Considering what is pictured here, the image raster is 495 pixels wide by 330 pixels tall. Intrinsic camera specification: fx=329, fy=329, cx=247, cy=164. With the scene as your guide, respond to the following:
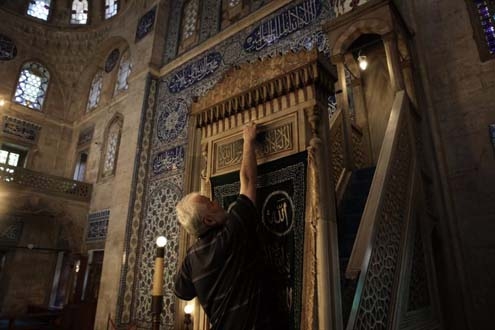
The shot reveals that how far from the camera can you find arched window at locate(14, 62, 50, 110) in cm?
897

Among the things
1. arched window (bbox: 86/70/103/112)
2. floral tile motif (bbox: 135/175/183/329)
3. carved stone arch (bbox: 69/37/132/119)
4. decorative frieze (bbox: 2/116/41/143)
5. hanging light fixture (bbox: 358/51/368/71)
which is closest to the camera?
hanging light fixture (bbox: 358/51/368/71)

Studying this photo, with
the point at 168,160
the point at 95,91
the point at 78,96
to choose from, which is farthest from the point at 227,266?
the point at 78,96

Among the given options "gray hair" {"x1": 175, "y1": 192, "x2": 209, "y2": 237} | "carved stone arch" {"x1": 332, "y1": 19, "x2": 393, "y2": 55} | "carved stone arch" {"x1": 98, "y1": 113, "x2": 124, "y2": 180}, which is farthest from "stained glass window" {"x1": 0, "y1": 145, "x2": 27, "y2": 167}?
"gray hair" {"x1": 175, "y1": 192, "x2": 209, "y2": 237}

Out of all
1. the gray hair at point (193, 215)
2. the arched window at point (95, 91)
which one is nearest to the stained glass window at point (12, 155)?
the arched window at point (95, 91)

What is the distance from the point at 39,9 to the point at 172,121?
7.20m

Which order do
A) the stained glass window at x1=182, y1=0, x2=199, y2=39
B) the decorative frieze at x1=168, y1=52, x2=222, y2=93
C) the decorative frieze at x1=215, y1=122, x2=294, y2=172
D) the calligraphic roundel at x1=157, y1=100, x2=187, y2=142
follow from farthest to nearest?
the stained glass window at x1=182, y1=0, x2=199, y2=39 → the calligraphic roundel at x1=157, y1=100, x2=187, y2=142 → the decorative frieze at x1=168, y1=52, x2=222, y2=93 → the decorative frieze at x1=215, y1=122, x2=294, y2=172

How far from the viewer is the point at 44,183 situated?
759 cm

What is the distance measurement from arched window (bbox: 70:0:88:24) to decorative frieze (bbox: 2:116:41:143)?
351 cm

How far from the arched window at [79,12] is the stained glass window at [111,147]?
4.42m

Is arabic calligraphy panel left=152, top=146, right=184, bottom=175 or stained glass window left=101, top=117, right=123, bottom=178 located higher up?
stained glass window left=101, top=117, right=123, bottom=178

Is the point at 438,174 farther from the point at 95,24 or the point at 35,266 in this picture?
the point at 95,24

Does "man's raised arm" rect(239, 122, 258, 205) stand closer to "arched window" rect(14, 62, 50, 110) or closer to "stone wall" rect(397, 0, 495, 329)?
"stone wall" rect(397, 0, 495, 329)

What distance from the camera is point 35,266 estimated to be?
26.8ft

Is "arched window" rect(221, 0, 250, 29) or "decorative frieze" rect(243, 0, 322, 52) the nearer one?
"decorative frieze" rect(243, 0, 322, 52)
